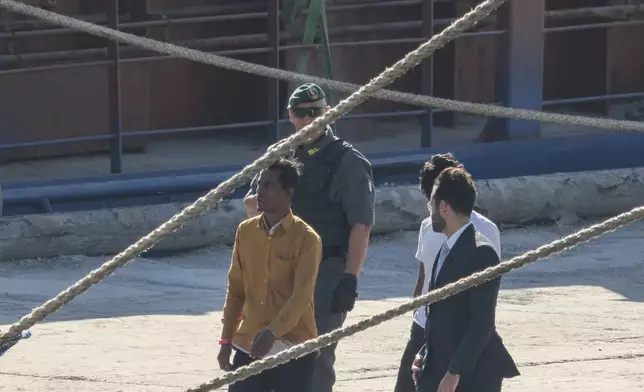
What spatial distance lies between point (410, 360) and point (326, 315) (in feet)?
1.80

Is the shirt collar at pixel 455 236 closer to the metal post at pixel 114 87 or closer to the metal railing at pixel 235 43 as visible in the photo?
the metal railing at pixel 235 43

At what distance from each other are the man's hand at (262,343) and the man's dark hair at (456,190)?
0.81 meters

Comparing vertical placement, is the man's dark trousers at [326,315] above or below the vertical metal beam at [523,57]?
below

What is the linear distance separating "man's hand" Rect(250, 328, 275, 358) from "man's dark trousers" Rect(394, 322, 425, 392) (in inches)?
28.8

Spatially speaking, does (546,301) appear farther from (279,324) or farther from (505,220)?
(279,324)

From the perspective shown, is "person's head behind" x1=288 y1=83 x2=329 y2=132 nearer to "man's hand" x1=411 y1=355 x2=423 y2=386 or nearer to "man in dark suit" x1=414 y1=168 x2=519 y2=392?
"man in dark suit" x1=414 y1=168 x2=519 y2=392

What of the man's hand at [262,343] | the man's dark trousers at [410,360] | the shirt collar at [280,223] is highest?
the shirt collar at [280,223]

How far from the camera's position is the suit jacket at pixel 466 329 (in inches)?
195

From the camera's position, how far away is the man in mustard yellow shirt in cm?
531

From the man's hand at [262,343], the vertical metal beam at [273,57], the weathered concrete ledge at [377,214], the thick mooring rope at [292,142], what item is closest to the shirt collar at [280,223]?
the man's hand at [262,343]

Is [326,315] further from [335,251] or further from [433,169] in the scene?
[433,169]

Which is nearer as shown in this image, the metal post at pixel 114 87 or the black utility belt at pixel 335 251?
the black utility belt at pixel 335 251

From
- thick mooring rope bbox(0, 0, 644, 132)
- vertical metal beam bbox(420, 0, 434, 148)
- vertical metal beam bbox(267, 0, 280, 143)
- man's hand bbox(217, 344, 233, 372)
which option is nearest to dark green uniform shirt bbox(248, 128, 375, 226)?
Answer: thick mooring rope bbox(0, 0, 644, 132)

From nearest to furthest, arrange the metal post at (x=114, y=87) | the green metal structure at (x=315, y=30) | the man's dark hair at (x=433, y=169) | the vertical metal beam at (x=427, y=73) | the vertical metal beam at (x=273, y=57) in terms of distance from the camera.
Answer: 1. the man's dark hair at (x=433, y=169)
2. the green metal structure at (x=315, y=30)
3. the metal post at (x=114, y=87)
4. the vertical metal beam at (x=273, y=57)
5. the vertical metal beam at (x=427, y=73)
